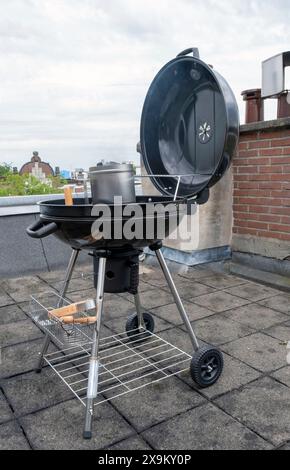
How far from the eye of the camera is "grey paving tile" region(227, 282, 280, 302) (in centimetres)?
366

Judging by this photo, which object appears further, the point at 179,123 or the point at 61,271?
the point at 61,271

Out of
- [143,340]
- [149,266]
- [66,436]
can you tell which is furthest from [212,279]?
[66,436]

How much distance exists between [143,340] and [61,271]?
7.32 ft

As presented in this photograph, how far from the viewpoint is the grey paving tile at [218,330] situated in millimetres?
2822

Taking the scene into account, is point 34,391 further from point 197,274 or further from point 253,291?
point 197,274

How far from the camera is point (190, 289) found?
12.9 ft

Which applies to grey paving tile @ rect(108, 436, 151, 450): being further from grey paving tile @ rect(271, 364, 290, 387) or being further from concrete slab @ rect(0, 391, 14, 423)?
grey paving tile @ rect(271, 364, 290, 387)

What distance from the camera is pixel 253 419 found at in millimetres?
1935

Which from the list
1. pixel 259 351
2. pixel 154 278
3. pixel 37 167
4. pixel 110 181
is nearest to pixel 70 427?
pixel 110 181

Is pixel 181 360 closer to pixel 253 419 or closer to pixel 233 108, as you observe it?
pixel 253 419

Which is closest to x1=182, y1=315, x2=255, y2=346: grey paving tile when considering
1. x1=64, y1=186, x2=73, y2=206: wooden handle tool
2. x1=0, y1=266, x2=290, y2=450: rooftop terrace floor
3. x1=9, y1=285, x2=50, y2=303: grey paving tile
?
x1=0, y1=266, x2=290, y2=450: rooftop terrace floor

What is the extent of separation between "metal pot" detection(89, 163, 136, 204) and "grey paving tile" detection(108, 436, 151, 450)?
1.14 meters

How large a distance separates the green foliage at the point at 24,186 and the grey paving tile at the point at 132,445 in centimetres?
414

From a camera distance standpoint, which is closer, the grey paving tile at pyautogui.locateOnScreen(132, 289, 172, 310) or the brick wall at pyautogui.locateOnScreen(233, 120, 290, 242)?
the grey paving tile at pyautogui.locateOnScreen(132, 289, 172, 310)
